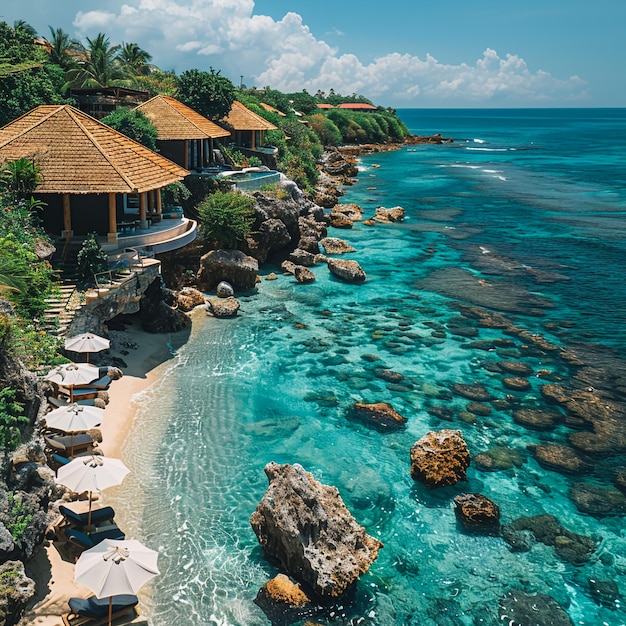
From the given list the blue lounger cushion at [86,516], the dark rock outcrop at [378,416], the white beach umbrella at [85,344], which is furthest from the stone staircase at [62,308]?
the dark rock outcrop at [378,416]

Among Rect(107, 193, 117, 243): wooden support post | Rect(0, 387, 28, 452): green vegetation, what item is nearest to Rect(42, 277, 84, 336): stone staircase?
Rect(107, 193, 117, 243): wooden support post

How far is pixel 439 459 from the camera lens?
58.6 ft

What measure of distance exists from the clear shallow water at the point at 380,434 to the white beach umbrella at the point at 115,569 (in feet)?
5.95

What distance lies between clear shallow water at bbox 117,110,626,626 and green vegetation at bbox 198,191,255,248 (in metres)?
4.01

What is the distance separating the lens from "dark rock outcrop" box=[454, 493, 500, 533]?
52.5 feet

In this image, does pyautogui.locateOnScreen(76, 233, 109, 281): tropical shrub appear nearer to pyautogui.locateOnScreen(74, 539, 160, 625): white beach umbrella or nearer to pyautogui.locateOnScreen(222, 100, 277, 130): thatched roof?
pyautogui.locateOnScreen(74, 539, 160, 625): white beach umbrella

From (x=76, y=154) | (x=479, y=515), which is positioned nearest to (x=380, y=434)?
(x=479, y=515)

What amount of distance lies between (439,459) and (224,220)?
2082 centimetres

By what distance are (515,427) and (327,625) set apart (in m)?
11.7

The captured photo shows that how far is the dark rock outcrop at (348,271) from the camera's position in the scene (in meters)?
36.9

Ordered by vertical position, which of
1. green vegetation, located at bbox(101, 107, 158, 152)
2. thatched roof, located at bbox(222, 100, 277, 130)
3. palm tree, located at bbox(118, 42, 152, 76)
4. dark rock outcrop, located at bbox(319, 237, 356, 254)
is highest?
palm tree, located at bbox(118, 42, 152, 76)

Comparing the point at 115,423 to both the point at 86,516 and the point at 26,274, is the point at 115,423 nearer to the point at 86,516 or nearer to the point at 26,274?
the point at 86,516

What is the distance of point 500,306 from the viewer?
111 feet

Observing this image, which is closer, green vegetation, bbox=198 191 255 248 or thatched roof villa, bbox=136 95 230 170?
green vegetation, bbox=198 191 255 248
